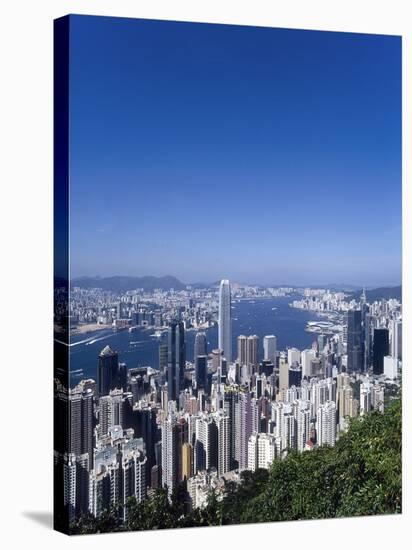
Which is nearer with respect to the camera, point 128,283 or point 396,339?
point 128,283

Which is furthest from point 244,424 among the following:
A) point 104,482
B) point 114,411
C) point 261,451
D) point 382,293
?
point 382,293

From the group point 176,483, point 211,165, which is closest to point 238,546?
point 176,483

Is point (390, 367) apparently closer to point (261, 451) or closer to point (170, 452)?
point (261, 451)

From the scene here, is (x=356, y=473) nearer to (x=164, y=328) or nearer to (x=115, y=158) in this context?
(x=164, y=328)

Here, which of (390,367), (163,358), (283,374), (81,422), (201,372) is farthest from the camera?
(390,367)

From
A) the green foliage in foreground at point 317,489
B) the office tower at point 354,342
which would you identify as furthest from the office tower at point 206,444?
the office tower at point 354,342

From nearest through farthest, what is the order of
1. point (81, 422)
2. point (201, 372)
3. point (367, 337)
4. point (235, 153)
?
point (81, 422), point (201, 372), point (235, 153), point (367, 337)

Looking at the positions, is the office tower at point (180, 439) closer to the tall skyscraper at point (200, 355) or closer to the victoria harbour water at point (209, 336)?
the tall skyscraper at point (200, 355)
